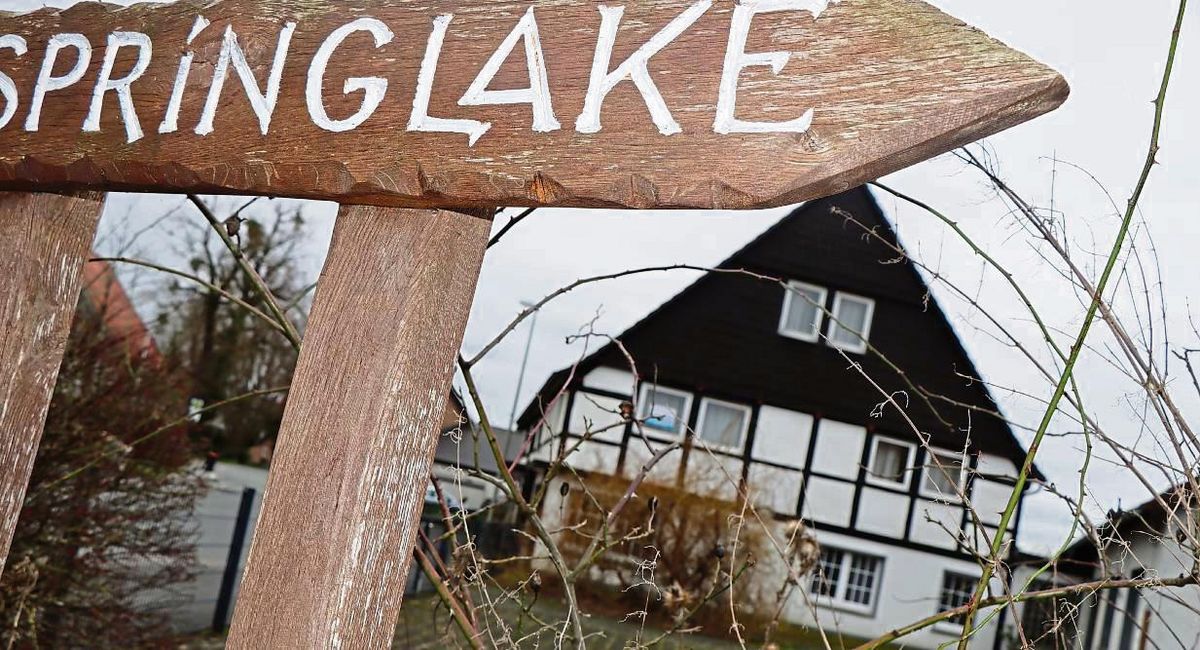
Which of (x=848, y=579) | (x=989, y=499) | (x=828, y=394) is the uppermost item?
(x=828, y=394)

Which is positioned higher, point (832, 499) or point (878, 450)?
point (878, 450)

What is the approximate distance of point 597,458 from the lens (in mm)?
15008

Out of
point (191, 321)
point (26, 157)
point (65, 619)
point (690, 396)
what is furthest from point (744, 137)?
point (191, 321)

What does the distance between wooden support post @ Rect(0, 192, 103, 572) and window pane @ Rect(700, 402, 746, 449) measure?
16.0 metres

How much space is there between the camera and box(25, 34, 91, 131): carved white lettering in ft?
5.69

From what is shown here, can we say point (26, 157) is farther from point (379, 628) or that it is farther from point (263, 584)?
point (379, 628)

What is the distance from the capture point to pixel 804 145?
1.16 meters

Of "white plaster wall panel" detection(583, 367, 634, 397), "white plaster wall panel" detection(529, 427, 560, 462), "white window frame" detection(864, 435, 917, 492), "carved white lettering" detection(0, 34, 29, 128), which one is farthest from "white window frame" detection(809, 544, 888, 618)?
"carved white lettering" detection(0, 34, 29, 128)

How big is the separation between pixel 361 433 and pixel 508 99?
44 cm

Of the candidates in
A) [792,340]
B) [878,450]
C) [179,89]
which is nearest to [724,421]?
[792,340]

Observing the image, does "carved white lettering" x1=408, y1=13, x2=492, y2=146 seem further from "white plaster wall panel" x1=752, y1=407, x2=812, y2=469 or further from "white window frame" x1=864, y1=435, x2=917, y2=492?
"white window frame" x1=864, y1=435, x2=917, y2=492

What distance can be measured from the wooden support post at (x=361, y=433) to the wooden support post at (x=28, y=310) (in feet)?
2.22

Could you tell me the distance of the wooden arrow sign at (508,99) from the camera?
1.14m

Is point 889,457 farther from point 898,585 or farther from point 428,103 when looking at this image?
point 428,103
